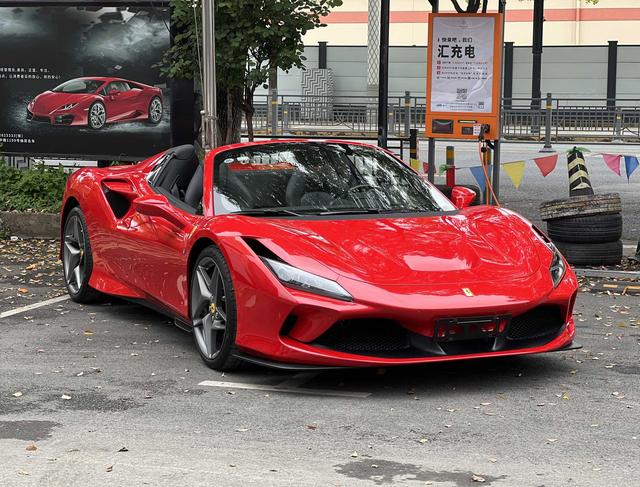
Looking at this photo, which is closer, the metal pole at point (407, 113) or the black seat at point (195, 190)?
the black seat at point (195, 190)

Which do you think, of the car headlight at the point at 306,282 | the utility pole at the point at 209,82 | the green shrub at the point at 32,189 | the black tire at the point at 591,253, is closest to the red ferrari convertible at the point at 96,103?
the green shrub at the point at 32,189

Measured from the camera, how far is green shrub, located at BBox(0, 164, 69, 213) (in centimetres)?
1231

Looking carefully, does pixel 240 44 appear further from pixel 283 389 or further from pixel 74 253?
pixel 283 389

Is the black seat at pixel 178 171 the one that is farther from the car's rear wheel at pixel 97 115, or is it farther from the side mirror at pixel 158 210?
the car's rear wheel at pixel 97 115

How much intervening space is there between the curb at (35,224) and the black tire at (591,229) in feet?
16.6

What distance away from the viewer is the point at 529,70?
116 feet

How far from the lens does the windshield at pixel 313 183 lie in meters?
7.07

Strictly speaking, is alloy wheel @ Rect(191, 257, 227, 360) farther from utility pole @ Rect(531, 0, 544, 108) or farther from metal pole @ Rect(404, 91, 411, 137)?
metal pole @ Rect(404, 91, 411, 137)

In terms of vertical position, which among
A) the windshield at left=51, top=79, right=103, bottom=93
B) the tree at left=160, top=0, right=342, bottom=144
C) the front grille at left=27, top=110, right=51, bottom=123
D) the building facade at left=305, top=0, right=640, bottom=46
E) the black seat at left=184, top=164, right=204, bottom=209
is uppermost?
the building facade at left=305, top=0, right=640, bottom=46

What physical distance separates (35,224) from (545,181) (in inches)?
374

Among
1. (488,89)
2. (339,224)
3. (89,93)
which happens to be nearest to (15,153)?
(89,93)

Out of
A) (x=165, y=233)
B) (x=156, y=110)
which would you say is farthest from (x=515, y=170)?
(x=165, y=233)

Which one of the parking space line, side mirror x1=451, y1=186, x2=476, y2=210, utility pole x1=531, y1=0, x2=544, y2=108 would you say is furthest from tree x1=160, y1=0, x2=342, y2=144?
utility pole x1=531, y1=0, x2=544, y2=108

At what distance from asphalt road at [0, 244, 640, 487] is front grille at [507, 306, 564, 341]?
25 centimetres
